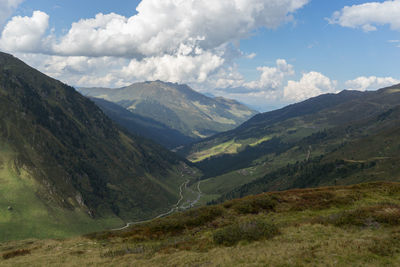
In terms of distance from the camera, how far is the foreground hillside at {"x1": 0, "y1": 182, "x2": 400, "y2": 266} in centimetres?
2731

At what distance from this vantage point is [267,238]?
35469 mm

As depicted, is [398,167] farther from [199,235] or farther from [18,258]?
[18,258]

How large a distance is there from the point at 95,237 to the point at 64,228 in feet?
527

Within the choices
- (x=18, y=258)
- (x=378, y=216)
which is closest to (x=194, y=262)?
(x=378, y=216)

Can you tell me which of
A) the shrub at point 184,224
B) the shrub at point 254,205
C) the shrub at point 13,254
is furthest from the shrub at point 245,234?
the shrub at point 13,254

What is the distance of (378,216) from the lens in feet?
127

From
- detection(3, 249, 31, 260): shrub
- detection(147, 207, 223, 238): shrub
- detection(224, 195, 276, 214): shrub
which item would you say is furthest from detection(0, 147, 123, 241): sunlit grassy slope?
detection(224, 195, 276, 214): shrub

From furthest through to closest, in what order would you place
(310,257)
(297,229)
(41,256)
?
(41,256) < (297,229) < (310,257)

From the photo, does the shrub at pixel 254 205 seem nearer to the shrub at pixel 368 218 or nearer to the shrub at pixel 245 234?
the shrub at pixel 368 218

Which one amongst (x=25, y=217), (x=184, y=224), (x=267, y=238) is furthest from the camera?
(x=25, y=217)

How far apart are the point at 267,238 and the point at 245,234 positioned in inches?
120

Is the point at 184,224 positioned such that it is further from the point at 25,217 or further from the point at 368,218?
the point at 25,217

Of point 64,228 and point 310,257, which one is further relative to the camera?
point 64,228

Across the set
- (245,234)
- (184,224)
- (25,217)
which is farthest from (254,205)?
(25,217)
